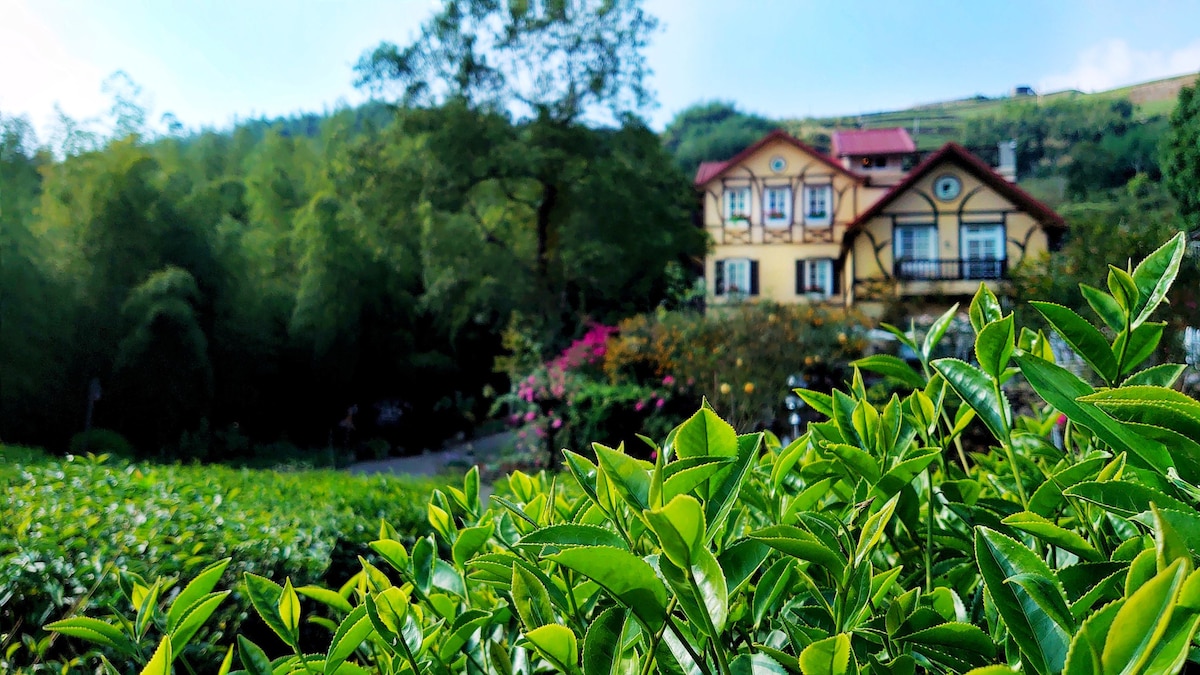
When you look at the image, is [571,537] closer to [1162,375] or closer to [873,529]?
[873,529]

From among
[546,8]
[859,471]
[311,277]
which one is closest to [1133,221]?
[859,471]

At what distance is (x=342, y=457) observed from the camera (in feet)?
26.8

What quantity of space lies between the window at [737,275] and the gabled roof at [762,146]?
101cm

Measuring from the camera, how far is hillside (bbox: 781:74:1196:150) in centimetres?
407

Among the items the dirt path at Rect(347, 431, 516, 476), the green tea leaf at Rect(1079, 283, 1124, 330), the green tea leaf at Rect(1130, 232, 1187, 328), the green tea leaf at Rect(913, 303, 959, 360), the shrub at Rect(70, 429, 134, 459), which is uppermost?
the green tea leaf at Rect(1130, 232, 1187, 328)

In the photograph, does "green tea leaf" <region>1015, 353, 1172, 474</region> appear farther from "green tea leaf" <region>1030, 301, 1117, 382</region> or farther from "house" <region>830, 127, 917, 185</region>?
"house" <region>830, 127, 917, 185</region>

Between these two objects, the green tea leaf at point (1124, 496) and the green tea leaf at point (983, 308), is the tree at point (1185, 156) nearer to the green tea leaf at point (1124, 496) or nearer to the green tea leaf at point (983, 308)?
the green tea leaf at point (983, 308)

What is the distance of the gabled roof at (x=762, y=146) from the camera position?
8266mm

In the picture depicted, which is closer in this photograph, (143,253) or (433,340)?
(143,253)

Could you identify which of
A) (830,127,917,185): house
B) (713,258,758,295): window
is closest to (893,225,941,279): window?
(830,127,917,185): house

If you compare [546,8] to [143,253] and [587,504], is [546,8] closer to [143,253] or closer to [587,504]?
[143,253]

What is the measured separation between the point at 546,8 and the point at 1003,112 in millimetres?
4904

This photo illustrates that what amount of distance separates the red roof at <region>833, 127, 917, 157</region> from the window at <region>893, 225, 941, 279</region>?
803mm

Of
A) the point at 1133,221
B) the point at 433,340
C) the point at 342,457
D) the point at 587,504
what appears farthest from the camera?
the point at 433,340
